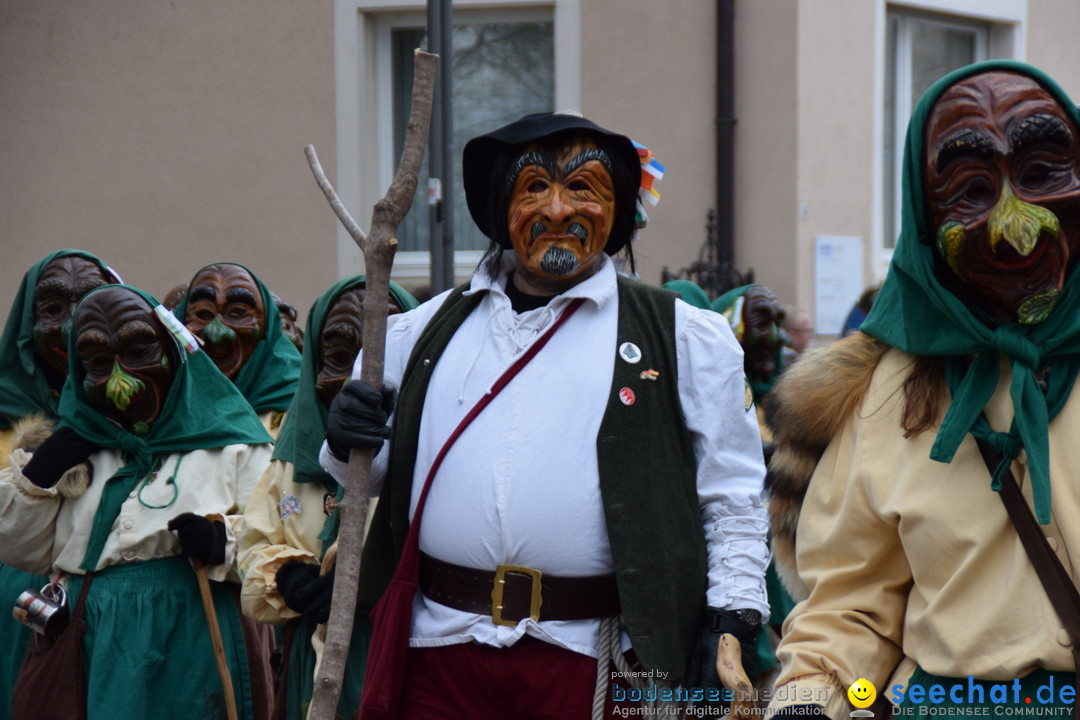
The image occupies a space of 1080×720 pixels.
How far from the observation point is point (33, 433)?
16.1ft

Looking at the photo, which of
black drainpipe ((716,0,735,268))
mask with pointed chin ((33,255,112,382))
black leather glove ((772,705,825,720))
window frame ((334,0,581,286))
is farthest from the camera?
window frame ((334,0,581,286))

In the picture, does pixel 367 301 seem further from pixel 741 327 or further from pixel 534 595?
pixel 741 327

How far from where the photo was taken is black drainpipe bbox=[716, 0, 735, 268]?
9320mm

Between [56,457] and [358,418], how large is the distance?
2.03 metres

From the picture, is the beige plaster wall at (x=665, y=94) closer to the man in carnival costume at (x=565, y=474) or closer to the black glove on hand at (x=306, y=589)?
the black glove on hand at (x=306, y=589)

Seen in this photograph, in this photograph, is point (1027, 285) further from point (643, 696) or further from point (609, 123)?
point (609, 123)

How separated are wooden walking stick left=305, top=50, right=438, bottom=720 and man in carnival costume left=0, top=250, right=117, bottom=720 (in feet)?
9.58

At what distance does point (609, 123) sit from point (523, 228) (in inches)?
262

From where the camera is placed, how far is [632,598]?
288 cm

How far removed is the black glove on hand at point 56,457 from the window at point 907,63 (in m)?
7.35

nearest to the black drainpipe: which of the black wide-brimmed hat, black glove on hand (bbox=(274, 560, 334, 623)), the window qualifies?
the window

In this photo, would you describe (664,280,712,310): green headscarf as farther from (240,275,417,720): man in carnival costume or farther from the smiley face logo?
the smiley face logo

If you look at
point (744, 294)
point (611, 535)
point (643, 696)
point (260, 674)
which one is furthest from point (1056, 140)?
point (744, 294)

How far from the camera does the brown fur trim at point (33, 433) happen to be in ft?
15.9
